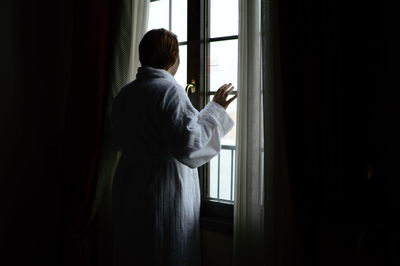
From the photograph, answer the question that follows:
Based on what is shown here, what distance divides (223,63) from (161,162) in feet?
1.85

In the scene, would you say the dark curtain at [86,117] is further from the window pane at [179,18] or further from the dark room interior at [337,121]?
the window pane at [179,18]

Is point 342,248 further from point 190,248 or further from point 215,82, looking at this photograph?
point 215,82

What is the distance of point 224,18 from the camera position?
1708 mm

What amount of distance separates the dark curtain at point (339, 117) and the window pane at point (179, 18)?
0.67 metres

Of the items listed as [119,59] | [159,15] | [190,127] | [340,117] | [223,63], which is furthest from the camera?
[159,15]

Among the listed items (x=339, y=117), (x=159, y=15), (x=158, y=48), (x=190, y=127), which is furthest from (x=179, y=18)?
(x=339, y=117)

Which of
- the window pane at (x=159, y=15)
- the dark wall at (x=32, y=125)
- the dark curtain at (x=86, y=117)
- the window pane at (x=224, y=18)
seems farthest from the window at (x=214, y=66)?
Result: the dark wall at (x=32, y=125)

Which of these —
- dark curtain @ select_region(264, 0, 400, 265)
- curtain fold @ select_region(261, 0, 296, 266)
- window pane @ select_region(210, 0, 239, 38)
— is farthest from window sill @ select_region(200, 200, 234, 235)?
window pane @ select_region(210, 0, 239, 38)

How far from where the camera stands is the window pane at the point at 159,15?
192cm

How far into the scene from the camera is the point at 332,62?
3.92 feet

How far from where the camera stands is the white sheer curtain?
144 centimetres

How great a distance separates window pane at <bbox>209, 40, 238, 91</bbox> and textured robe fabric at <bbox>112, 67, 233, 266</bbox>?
0.31 metres

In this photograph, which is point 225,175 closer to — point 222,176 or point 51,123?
point 222,176

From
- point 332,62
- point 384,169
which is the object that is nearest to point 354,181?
point 384,169
